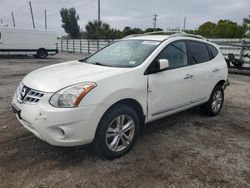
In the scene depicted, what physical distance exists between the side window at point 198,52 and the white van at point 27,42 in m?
16.1

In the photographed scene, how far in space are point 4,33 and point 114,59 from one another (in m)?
15.9

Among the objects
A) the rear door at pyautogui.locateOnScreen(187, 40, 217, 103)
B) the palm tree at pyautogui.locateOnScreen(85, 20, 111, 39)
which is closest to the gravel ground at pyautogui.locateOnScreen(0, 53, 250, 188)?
the rear door at pyautogui.locateOnScreen(187, 40, 217, 103)

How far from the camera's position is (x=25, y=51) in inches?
695

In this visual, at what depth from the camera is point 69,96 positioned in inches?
98.7

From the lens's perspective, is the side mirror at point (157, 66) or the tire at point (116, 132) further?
the side mirror at point (157, 66)

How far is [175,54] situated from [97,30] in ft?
96.1

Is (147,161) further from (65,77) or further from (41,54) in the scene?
(41,54)

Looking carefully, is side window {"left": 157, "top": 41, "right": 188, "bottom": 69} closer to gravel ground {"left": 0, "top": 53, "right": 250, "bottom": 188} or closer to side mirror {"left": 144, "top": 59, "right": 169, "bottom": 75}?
side mirror {"left": 144, "top": 59, "right": 169, "bottom": 75}

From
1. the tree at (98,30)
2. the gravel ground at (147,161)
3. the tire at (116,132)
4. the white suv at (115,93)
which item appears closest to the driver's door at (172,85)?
the white suv at (115,93)

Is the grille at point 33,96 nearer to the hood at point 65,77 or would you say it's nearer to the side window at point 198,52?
the hood at point 65,77

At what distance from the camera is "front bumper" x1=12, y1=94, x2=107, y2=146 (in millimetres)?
2449

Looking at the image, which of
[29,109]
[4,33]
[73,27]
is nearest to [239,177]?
[29,109]

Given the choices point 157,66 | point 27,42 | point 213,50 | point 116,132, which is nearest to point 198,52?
point 213,50

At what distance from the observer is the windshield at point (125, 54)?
332 cm
